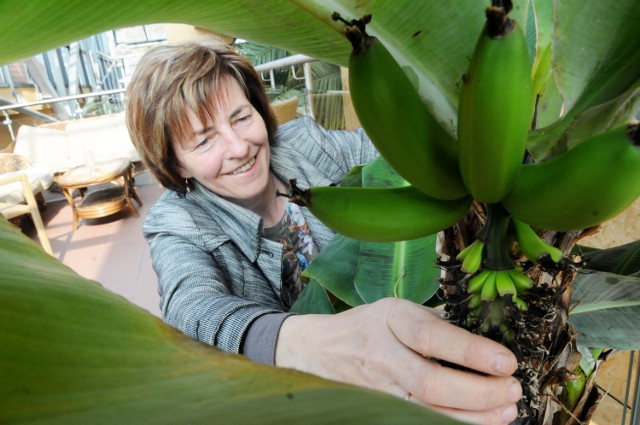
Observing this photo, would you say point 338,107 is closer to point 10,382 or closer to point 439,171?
point 439,171

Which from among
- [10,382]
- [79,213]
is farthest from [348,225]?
[79,213]

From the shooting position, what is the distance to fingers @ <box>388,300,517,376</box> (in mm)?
281

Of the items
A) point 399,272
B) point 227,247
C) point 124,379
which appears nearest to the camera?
point 124,379

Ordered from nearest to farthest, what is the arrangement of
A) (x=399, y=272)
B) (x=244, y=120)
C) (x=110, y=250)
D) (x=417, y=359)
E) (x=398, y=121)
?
(x=398, y=121) < (x=417, y=359) < (x=399, y=272) < (x=244, y=120) < (x=110, y=250)

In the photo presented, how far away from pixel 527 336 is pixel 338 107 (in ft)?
7.65

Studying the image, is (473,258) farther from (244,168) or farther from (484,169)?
(244,168)

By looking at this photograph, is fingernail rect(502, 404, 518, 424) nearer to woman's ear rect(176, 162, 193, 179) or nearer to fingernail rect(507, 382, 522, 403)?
fingernail rect(507, 382, 522, 403)

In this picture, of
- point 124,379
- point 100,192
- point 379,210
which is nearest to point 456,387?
point 379,210

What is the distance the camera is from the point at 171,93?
879mm

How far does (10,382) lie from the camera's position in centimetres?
11

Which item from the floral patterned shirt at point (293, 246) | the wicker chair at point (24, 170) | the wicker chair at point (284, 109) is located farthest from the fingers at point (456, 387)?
the wicker chair at point (24, 170)

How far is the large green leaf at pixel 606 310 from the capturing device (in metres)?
0.35

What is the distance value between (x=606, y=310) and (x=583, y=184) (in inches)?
10.3

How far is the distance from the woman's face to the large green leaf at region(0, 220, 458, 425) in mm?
806
